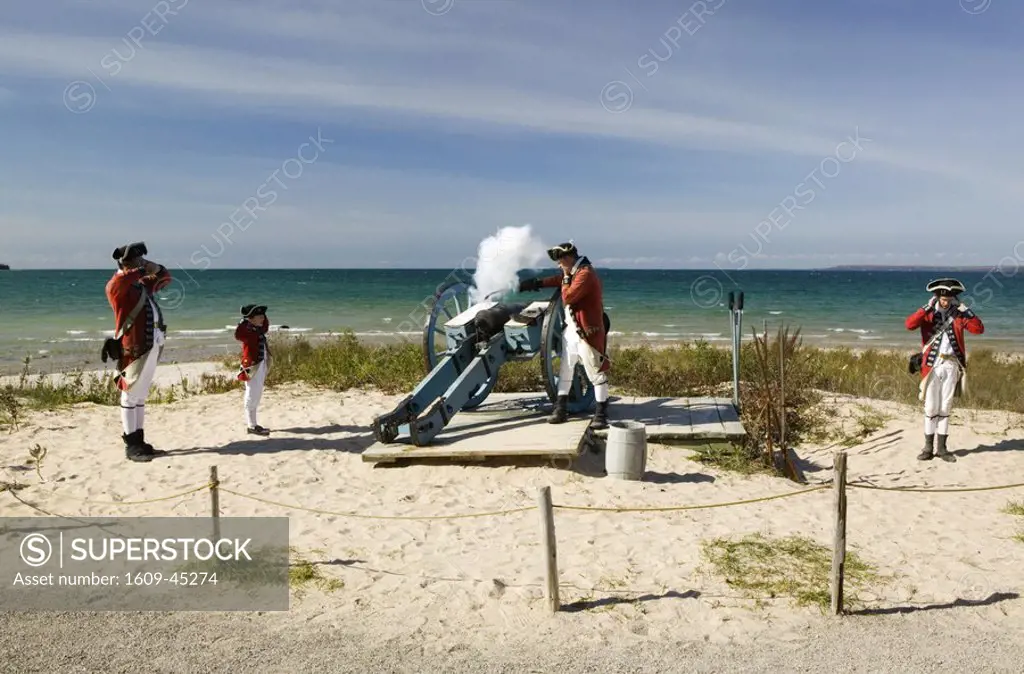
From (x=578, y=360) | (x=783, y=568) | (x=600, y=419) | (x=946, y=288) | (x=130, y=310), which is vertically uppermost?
(x=946, y=288)

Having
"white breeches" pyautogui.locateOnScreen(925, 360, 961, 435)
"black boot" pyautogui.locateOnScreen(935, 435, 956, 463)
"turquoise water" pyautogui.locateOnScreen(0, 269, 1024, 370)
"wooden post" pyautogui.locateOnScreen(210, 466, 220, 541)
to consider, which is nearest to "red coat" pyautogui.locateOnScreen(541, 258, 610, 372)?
"white breeches" pyautogui.locateOnScreen(925, 360, 961, 435)

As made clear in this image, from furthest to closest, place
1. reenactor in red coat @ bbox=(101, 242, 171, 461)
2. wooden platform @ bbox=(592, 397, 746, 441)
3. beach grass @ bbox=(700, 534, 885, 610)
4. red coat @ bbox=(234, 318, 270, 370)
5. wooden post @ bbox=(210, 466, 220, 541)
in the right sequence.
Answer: red coat @ bbox=(234, 318, 270, 370), wooden platform @ bbox=(592, 397, 746, 441), reenactor in red coat @ bbox=(101, 242, 171, 461), wooden post @ bbox=(210, 466, 220, 541), beach grass @ bbox=(700, 534, 885, 610)

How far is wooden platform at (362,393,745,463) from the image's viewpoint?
291 inches

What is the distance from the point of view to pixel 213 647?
419cm

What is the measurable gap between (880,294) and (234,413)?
52.6 metres

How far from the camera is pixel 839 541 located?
450cm

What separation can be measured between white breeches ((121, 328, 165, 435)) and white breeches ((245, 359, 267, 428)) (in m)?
1.21

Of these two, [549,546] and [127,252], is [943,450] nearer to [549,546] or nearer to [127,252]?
[549,546]

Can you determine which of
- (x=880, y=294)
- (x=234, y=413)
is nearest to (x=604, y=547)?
(x=234, y=413)

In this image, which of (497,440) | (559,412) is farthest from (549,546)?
(559,412)

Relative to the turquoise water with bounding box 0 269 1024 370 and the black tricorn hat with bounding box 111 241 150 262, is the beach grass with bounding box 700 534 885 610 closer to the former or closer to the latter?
the black tricorn hat with bounding box 111 241 150 262

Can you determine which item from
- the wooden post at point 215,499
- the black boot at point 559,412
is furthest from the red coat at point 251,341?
the wooden post at point 215,499

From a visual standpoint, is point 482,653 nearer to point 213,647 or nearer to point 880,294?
point 213,647

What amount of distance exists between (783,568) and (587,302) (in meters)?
3.25
